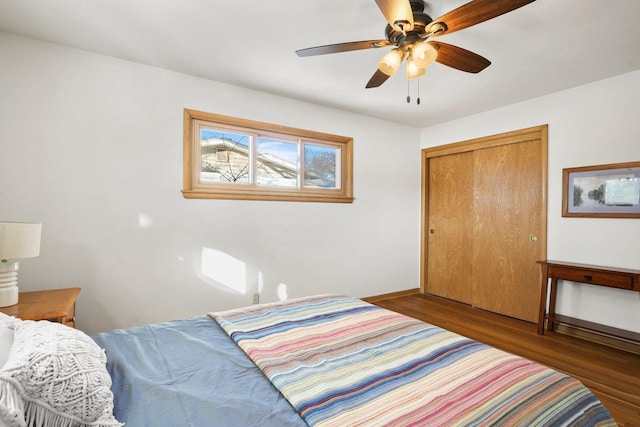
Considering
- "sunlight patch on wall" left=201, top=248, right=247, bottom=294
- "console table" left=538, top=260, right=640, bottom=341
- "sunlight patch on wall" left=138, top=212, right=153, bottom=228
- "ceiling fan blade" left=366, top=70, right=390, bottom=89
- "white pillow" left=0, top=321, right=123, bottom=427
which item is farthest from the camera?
"sunlight patch on wall" left=201, top=248, right=247, bottom=294

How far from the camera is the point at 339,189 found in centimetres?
384

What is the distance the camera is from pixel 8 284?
5.78 ft

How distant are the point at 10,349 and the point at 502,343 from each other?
330 cm

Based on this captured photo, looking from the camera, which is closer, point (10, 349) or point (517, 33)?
point (10, 349)

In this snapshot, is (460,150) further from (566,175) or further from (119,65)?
(119,65)

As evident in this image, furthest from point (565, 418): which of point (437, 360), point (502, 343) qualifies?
point (502, 343)

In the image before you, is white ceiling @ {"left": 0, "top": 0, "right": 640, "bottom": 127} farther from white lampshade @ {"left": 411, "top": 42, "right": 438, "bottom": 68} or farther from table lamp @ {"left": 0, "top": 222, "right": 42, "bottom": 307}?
table lamp @ {"left": 0, "top": 222, "right": 42, "bottom": 307}

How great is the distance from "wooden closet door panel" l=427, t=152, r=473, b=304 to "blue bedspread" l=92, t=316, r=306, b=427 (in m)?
3.49

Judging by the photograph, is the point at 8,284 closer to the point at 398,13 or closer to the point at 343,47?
the point at 343,47

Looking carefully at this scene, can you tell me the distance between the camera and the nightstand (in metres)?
1.64

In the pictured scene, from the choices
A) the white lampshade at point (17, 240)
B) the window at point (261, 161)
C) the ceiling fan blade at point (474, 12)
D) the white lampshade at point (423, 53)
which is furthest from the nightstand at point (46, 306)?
the ceiling fan blade at point (474, 12)

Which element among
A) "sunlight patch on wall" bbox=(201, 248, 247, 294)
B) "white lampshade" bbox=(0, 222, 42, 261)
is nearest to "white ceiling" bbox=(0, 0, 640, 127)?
"white lampshade" bbox=(0, 222, 42, 261)

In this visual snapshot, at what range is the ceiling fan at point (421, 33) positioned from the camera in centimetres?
145

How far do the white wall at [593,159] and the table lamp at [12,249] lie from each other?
14.4 feet
